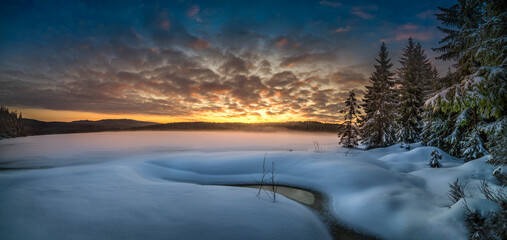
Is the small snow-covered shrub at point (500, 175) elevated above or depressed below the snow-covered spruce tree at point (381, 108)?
below

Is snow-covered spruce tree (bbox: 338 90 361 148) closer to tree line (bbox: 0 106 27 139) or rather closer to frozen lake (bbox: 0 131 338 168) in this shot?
frozen lake (bbox: 0 131 338 168)

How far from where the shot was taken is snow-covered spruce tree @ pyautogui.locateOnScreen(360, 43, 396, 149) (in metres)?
20.2

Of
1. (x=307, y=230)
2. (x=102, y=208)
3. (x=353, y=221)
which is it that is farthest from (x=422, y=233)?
(x=102, y=208)

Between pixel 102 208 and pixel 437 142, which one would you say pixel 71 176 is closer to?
pixel 102 208

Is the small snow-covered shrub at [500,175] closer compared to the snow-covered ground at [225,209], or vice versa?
the snow-covered ground at [225,209]

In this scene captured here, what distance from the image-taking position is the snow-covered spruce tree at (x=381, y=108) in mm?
20234

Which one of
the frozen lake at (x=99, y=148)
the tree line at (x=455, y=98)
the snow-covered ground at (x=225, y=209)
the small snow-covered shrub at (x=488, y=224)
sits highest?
the tree line at (x=455, y=98)

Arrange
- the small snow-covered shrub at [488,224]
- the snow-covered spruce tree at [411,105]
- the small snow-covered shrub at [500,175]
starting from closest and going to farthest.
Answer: the small snow-covered shrub at [488,224], the small snow-covered shrub at [500,175], the snow-covered spruce tree at [411,105]

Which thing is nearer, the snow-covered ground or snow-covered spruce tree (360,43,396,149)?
the snow-covered ground

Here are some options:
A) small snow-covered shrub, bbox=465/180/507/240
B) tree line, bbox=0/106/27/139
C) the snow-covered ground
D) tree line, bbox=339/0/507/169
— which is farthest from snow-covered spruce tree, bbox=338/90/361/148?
tree line, bbox=0/106/27/139

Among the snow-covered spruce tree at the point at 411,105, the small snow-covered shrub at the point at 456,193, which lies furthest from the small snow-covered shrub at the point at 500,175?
the snow-covered spruce tree at the point at 411,105

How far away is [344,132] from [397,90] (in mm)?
7448

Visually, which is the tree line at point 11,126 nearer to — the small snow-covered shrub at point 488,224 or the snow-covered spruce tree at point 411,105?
the small snow-covered shrub at point 488,224

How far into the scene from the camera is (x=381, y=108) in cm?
2061
